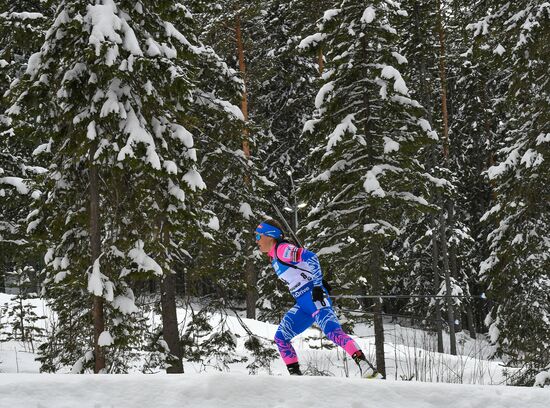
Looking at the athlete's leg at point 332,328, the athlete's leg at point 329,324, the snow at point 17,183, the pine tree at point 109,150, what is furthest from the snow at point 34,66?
the athlete's leg at point 332,328

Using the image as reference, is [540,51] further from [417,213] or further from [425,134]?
[417,213]

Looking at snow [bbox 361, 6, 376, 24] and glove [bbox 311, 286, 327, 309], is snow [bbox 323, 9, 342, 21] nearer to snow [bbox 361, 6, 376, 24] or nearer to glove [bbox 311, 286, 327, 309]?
snow [bbox 361, 6, 376, 24]

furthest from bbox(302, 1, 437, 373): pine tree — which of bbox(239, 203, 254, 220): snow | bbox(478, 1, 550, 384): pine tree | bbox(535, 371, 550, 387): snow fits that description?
bbox(535, 371, 550, 387): snow

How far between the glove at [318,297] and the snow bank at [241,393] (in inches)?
58.9

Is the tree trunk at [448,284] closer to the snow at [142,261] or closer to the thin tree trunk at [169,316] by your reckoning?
the thin tree trunk at [169,316]

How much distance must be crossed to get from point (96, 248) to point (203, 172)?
15.0ft

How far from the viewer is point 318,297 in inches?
217

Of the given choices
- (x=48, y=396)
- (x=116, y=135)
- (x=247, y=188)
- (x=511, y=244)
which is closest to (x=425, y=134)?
(x=511, y=244)

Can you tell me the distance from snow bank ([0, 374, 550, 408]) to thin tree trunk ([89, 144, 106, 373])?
3.52 m

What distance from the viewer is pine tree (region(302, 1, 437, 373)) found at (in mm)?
12578

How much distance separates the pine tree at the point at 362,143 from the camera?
12.6 metres

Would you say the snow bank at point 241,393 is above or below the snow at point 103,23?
below

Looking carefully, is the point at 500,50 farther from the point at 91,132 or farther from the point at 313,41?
the point at 91,132

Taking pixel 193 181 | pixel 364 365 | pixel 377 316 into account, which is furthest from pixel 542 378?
pixel 193 181
